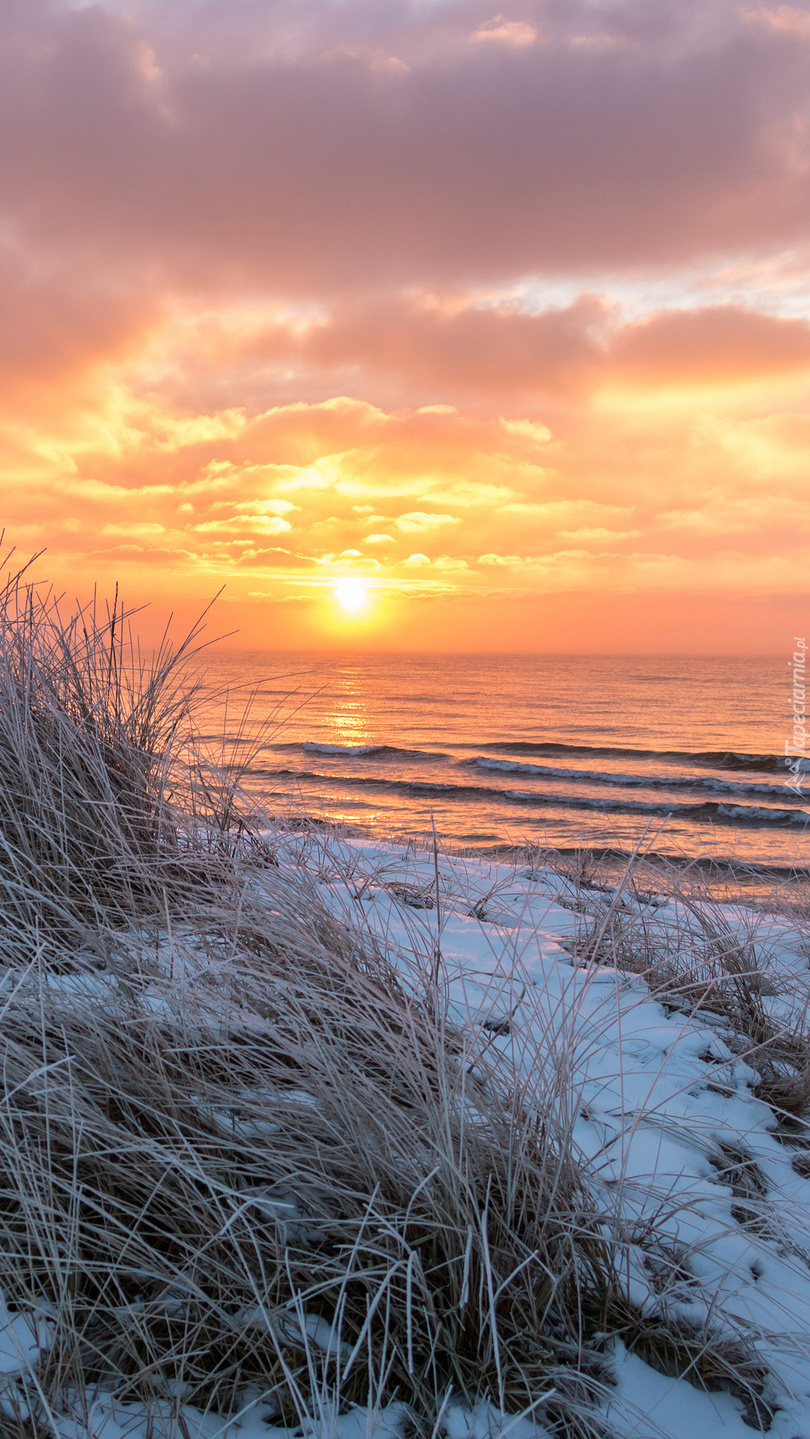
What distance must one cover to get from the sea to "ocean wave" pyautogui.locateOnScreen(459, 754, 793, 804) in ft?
0.15

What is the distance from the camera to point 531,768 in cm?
1814

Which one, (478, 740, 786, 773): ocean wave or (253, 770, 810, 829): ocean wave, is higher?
(478, 740, 786, 773): ocean wave

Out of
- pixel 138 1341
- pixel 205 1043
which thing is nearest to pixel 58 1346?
pixel 138 1341

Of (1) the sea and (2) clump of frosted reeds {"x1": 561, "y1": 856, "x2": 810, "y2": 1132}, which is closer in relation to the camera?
(2) clump of frosted reeds {"x1": 561, "y1": 856, "x2": 810, "y2": 1132}

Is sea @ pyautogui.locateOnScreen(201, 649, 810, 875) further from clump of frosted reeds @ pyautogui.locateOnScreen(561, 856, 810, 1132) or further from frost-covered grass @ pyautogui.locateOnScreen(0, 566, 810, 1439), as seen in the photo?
frost-covered grass @ pyautogui.locateOnScreen(0, 566, 810, 1439)

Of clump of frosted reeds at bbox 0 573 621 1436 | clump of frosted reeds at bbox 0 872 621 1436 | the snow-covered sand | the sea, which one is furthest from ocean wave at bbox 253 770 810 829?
clump of frosted reeds at bbox 0 872 621 1436

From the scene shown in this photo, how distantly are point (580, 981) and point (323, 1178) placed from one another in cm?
131

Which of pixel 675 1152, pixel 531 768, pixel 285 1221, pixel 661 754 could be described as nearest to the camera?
pixel 285 1221

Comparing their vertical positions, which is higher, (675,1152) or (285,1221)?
(285,1221)

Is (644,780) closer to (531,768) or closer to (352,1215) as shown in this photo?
(531,768)

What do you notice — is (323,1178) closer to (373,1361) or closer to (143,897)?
(373,1361)

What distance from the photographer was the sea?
215 inches

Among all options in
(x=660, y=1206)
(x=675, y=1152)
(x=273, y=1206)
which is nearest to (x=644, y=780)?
(x=675, y=1152)

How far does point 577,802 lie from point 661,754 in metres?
6.45
